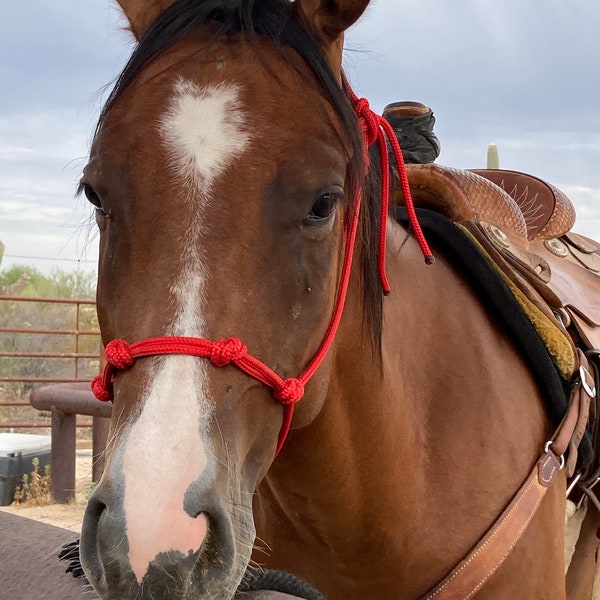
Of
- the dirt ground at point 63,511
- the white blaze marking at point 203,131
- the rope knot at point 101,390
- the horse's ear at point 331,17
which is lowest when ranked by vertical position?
the dirt ground at point 63,511

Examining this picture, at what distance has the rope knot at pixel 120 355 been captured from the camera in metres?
1.31

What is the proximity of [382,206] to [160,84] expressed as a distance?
0.63 metres

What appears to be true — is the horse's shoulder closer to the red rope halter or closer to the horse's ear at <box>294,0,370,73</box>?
the red rope halter

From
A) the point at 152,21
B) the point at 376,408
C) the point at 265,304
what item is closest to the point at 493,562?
the point at 376,408

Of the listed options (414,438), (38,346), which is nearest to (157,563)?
(414,438)

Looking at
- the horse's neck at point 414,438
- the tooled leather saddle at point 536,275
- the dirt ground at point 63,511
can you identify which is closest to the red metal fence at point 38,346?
the dirt ground at point 63,511

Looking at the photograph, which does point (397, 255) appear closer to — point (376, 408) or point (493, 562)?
point (376, 408)

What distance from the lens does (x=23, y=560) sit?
4.00 ft

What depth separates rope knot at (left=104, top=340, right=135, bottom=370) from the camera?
131 cm

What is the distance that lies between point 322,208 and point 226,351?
0.39 metres

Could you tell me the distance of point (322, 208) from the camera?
1517mm

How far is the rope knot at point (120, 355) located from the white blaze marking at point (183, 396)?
0.08m

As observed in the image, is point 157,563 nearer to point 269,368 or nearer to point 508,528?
point 269,368

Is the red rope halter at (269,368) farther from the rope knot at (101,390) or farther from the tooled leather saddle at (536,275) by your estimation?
the tooled leather saddle at (536,275)
